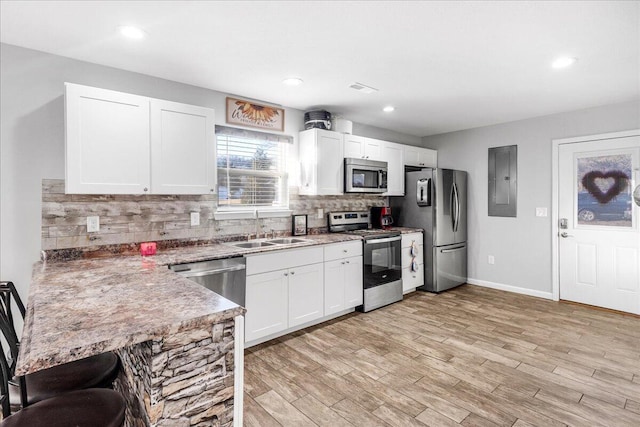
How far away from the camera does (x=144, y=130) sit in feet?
8.55

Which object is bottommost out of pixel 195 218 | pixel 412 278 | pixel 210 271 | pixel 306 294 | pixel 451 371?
pixel 451 371

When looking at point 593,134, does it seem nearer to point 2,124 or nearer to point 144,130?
point 144,130

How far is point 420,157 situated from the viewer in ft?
17.5

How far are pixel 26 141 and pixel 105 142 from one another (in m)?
0.56

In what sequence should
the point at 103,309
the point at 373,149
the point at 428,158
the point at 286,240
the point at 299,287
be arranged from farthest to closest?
1. the point at 428,158
2. the point at 373,149
3. the point at 286,240
4. the point at 299,287
5. the point at 103,309

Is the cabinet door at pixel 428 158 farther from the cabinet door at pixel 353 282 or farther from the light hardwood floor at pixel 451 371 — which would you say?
the light hardwood floor at pixel 451 371

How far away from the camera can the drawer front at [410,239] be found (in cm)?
448

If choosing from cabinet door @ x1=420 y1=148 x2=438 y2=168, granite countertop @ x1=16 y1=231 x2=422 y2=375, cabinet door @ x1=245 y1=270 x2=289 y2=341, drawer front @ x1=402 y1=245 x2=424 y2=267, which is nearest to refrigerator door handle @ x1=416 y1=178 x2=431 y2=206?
drawer front @ x1=402 y1=245 x2=424 y2=267

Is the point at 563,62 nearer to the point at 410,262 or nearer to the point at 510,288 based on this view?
the point at 410,262

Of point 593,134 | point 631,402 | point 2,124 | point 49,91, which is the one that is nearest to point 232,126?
point 49,91

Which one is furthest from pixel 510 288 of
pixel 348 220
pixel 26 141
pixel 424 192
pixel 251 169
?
pixel 26 141

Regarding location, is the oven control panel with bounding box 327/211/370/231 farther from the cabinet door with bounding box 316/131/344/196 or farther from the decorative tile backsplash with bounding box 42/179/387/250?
the decorative tile backsplash with bounding box 42/179/387/250

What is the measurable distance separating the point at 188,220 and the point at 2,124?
1451 millimetres

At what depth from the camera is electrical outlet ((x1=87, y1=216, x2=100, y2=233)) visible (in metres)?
2.63
